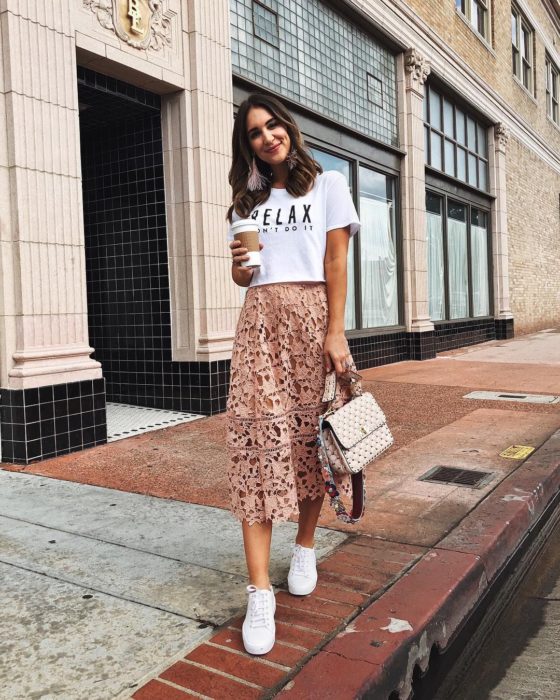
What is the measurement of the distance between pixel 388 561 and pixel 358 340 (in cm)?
745

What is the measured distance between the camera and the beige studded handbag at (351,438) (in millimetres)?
2397

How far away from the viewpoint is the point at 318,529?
353 cm

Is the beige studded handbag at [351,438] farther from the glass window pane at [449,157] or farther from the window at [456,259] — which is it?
the glass window pane at [449,157]

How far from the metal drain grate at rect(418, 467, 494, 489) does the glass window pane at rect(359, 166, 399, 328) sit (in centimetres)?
639

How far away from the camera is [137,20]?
19.9ft

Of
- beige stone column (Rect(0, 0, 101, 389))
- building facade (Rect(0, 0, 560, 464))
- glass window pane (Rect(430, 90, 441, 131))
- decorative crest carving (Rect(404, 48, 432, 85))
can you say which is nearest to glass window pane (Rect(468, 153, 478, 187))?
building facade (Rect(0, 0, 560, 464))

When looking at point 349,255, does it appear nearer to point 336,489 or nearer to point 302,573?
point 302,573

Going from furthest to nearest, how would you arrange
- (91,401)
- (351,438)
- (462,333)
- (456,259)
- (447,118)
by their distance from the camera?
(456,259), (462,333), (447,118), (91,401), (351,438)

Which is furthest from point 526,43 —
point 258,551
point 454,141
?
point 258,551

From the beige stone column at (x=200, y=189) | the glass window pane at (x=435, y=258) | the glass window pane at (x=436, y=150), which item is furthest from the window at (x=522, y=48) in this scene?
the beige stone column at (x=200, y=189)

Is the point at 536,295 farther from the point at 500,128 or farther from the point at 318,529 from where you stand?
the point at 318,529

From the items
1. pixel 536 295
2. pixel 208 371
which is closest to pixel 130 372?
pixel 208 371

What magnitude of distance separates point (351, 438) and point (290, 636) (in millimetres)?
735

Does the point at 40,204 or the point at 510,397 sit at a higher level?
the point at 40,204
